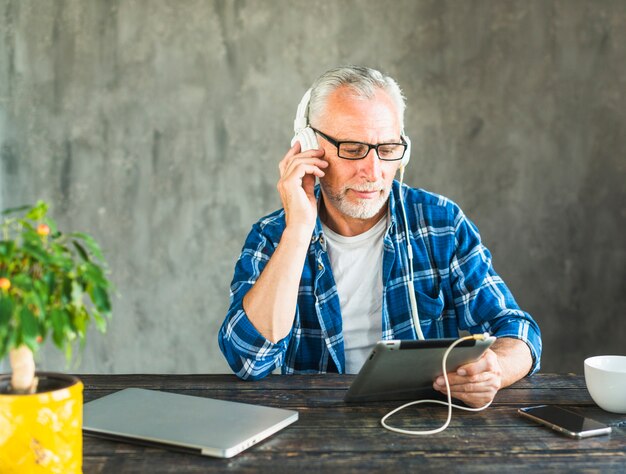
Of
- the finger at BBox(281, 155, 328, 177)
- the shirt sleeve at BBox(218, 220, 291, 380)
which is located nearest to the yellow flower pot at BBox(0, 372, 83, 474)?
the shirt sleeve at BBox(218, 220, 291, 380)

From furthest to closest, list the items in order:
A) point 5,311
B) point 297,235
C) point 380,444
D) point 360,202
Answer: point 360,202
point 297,235
point 380,444
point 5,311

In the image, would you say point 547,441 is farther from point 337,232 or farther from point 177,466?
point 337,232

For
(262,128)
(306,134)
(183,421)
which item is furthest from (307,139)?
(262,128)

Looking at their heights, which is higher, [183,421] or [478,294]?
[478,294]

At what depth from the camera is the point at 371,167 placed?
72.1 inches

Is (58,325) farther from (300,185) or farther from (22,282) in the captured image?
(300,185)

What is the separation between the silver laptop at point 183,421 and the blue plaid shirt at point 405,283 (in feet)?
1.75

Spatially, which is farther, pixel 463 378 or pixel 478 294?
pixel 478 294

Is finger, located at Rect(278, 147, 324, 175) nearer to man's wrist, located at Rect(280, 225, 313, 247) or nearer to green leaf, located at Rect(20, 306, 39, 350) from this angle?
man's wrist, located at Rect(280, 225, 313, 247)

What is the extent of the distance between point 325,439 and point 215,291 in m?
2.12

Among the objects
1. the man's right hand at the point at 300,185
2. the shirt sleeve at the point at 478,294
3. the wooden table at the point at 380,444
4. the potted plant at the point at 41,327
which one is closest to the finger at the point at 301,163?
→ the man's right hand at the point at 300,185

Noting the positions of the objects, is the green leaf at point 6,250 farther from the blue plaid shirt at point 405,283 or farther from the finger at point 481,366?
the blue plaid shirt at point 405,283

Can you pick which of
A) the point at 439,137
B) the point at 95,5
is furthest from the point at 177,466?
the point at 95,5

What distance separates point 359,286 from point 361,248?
11 cm
